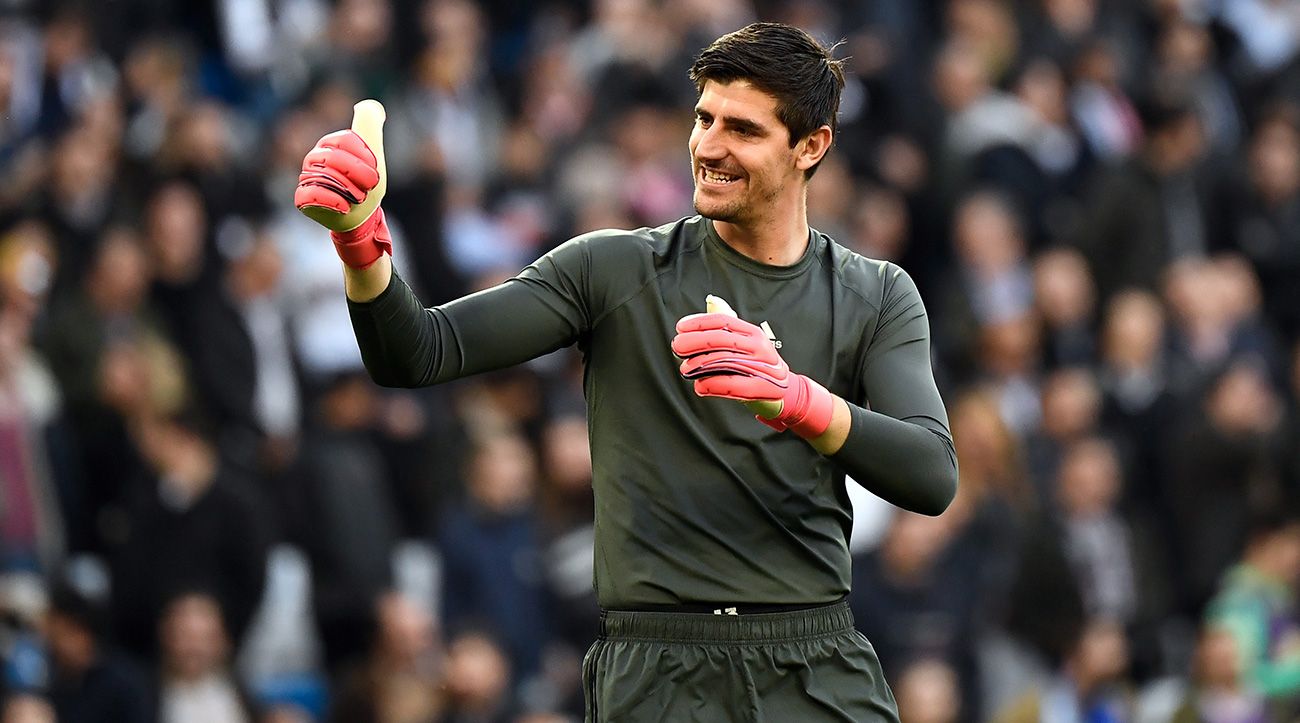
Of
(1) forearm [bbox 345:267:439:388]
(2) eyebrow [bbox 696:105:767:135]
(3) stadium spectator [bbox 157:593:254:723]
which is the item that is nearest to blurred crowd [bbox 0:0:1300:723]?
(3) stadium spectator [bbox 157:593:254:723]

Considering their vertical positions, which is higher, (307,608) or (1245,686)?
(307,608)

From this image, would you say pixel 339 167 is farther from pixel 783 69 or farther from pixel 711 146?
pixel 783 69

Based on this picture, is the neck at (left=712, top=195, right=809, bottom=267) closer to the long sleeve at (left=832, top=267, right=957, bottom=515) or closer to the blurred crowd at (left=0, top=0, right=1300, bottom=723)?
the long sleeve at (left=832, top=267, right=957, bottom=515)

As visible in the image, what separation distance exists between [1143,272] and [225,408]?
18.9 ft

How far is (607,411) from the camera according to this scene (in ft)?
16.4

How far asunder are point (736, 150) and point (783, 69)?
0.71 feet

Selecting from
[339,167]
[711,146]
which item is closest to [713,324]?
[711,146]

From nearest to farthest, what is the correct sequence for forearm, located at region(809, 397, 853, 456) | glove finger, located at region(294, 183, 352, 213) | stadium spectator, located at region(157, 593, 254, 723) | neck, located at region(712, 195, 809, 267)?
glove finger, located at region(294, 183, 352, 213) → forearm, located at region(809, 397, 853, 456) → neck, located at region(712, 195, 809, 267) → stadium spectator, located at region(157, 593, 254, 723)

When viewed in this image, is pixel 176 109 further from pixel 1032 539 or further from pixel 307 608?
pixel 1032 539

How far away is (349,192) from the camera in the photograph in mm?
4422

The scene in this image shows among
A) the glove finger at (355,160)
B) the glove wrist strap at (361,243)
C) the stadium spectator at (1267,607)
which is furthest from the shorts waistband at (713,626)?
the stadium spectator at (1267,607)

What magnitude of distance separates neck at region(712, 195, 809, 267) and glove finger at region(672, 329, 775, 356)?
634 mm

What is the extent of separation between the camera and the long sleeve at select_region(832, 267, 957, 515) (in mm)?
4621

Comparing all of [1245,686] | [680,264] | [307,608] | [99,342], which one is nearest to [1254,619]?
[1245,686]
